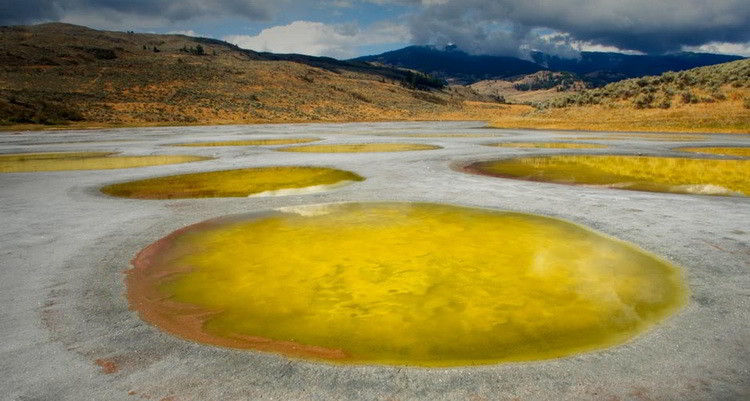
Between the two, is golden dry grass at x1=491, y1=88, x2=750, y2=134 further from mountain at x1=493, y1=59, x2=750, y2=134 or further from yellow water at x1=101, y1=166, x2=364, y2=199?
yellow water at x1=101, y1=166, x2=364, y2=199

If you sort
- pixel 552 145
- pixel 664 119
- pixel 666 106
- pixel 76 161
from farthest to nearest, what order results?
pixel 666 106
pixel 664 119
pixel 552 145
pixel 76 161

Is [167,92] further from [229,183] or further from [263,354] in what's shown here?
[263,354]

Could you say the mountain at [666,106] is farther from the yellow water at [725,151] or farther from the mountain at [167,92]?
the mountain at [167,92]

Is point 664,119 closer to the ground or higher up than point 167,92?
closer to the ground

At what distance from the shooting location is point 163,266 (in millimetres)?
7805

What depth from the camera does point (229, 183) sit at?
1577 cm

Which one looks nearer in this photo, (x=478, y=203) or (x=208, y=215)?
(x=208, y=215)

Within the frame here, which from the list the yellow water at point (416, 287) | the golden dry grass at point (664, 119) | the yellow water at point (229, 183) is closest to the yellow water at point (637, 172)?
the yellow water at point (229, 183)

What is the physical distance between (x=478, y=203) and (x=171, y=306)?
26.3 ft

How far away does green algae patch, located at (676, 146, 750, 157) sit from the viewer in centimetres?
2330

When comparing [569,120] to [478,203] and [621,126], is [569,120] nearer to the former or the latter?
[621,126]

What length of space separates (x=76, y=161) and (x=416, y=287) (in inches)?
891

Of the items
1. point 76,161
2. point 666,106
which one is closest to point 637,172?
point 76,161

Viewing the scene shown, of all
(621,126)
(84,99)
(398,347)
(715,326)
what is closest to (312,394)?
(398,347)
